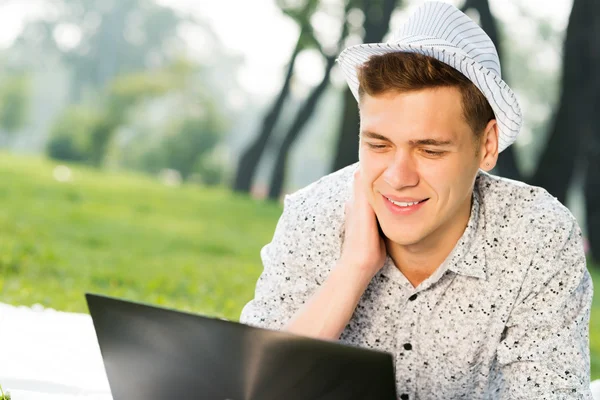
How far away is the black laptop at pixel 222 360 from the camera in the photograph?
164 centimetres

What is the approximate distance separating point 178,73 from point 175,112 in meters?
1.41

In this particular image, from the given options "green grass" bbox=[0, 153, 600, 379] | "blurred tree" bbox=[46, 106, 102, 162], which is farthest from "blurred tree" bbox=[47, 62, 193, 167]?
"green grass" bbox=[0, 153, 600, 379]

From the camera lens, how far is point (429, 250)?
256 centimetres

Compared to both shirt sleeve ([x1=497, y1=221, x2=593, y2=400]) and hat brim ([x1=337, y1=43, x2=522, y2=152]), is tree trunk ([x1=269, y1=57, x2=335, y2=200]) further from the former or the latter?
shirt sleeve ([x1=497, y1=221, x2=593, y2=400])

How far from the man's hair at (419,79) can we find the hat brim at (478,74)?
0.02 m

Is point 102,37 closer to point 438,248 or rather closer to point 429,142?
point 438,248

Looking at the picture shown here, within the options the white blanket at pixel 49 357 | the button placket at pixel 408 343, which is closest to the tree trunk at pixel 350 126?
the white blanket at pixel 49 357

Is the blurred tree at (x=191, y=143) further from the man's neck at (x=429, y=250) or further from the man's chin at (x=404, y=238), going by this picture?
the man's chin at (x=404, y=238)

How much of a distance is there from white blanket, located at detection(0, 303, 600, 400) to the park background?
4.49 feet

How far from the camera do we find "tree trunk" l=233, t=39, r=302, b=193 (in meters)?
13.0

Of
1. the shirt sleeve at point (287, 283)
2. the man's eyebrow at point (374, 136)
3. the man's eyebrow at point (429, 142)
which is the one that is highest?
the man's eyebrow at point (374, 136)

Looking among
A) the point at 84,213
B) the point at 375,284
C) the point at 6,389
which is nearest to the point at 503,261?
the point at 375,284

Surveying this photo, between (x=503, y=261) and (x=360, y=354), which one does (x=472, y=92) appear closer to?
(x=503, y=261)

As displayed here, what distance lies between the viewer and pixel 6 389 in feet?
9.09
